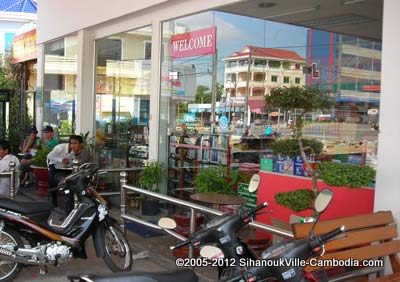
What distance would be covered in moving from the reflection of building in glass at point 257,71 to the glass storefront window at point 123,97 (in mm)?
1788

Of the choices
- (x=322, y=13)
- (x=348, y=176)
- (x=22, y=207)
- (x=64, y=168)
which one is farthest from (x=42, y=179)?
(x=348, y=176)

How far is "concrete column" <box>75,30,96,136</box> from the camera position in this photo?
9.88 metres

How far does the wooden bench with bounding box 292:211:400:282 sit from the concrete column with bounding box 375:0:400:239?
0.36 metres

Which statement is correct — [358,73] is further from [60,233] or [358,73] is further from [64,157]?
[64,157]

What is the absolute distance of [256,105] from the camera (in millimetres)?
6953

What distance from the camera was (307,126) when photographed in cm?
630

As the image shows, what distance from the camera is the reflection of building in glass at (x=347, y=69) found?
6078mm

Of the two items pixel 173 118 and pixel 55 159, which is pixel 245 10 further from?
pixel 55 159

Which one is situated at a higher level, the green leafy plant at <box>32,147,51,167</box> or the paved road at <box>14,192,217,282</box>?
the green leafy plant at <box>32,147,51,167</box>

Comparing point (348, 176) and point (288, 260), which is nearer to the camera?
point (288, 260)

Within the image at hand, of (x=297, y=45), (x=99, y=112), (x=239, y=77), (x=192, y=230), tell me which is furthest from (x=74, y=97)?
Answer: (x=192, y=230)

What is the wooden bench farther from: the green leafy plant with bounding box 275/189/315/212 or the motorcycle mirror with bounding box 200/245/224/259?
the motorcycle mirror with bounding box 200/245/224/259

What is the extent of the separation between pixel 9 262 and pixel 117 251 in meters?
1.03

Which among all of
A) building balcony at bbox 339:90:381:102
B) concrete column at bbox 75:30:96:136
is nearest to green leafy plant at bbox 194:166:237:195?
building balcony at bbox 339:90:381:102
